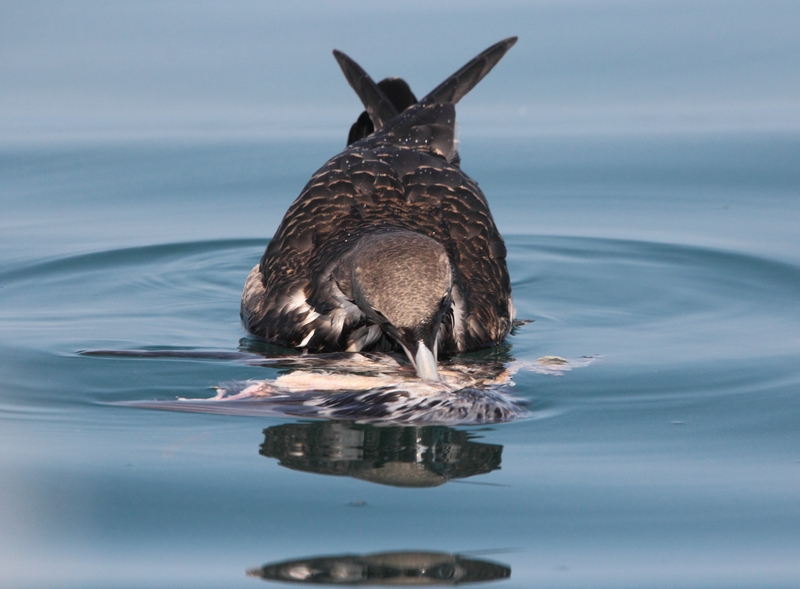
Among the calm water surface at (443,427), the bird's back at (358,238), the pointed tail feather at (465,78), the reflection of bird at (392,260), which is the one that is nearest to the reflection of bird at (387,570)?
the calm water surface at (443,427)

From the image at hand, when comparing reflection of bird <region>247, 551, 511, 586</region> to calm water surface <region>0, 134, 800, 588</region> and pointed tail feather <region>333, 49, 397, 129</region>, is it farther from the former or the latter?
pointed tail feather <region>333, 49, 397, 129</region>

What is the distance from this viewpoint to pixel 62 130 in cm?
1251

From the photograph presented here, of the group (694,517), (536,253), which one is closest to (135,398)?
(694,517)

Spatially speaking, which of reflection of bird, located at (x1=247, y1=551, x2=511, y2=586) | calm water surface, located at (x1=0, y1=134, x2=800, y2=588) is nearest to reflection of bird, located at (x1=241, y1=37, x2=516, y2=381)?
calm water surface, located at (x1=0, y1=134, x2=800, y2=588)

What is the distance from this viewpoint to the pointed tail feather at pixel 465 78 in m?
9.41

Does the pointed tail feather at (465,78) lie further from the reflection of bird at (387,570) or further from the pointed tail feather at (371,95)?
the reflection of bird at (387,570)

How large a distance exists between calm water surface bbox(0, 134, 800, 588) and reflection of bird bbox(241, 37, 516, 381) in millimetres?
334

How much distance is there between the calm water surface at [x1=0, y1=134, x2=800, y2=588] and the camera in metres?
4.57

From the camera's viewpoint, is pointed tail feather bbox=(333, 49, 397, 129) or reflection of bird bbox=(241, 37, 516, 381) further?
pointed tail feather bbox=(333, 49, 397, 129)

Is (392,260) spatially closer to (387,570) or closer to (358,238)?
(358,238)

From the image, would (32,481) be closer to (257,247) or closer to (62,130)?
(257,247)

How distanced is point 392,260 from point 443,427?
975 millimetres

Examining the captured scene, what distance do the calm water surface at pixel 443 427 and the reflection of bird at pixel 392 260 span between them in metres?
0.33

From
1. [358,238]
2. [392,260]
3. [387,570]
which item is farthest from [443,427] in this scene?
[358,238]
